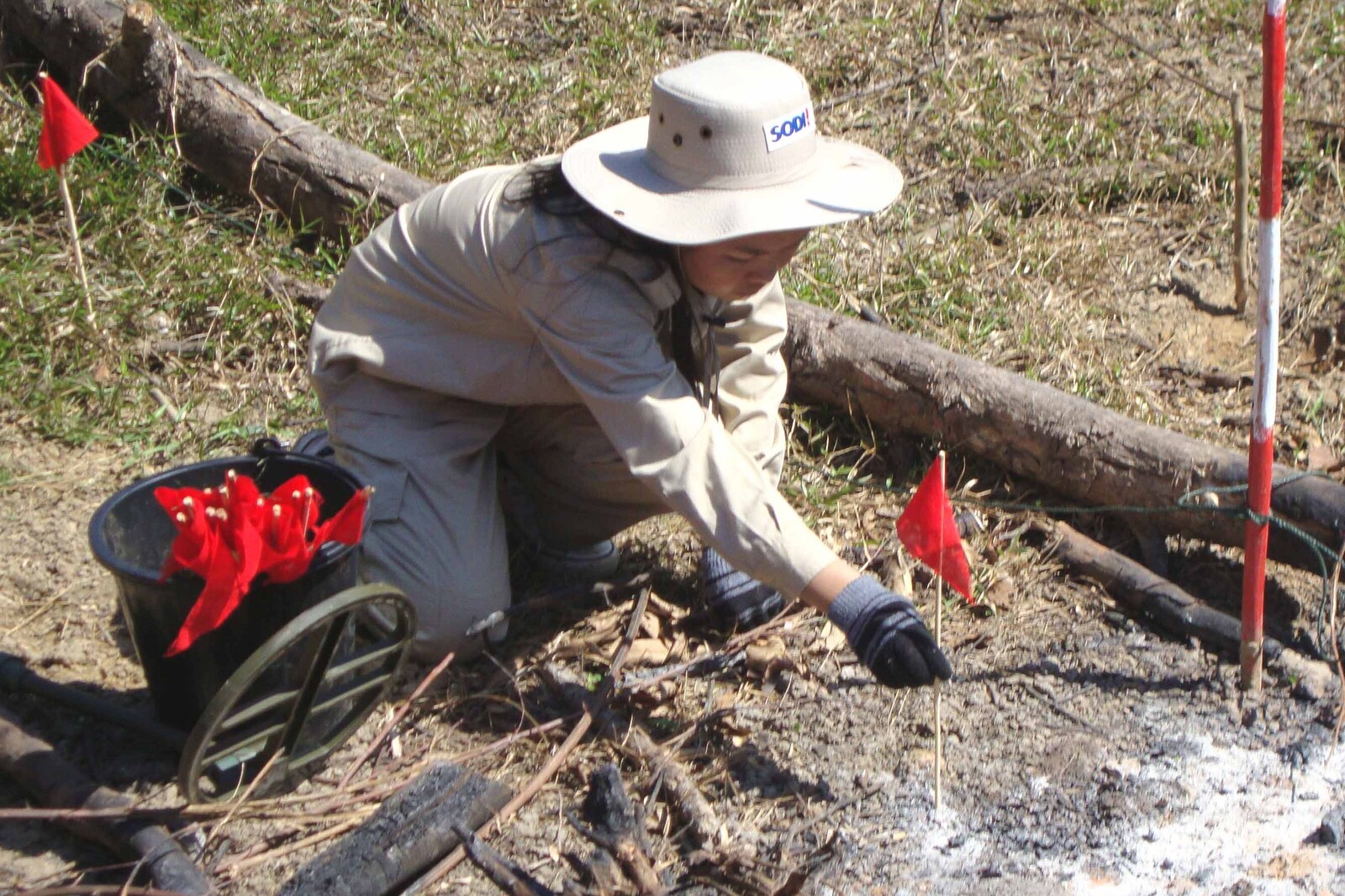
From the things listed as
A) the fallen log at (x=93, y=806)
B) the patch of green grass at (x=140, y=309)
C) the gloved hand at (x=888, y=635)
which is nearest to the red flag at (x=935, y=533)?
the gloved hand at (x=888, y=635)

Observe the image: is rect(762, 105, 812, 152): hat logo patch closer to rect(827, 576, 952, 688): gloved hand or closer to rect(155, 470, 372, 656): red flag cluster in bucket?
rect(827, 576, 952, 688): gloved hand

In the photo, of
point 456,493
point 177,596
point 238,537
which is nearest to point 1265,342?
point 456,493

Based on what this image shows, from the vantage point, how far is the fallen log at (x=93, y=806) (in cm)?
208

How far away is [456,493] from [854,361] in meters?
1.10

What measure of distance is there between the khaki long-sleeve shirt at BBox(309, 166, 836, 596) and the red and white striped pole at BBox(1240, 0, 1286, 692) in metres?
0.81

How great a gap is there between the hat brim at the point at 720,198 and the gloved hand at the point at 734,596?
0.82 metres

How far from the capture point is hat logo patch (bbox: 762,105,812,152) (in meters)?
2.25

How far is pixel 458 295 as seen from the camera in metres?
2.69

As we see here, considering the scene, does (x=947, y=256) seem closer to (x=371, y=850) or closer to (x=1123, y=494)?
(x=1123, y=494)

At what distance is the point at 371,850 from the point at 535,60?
3707 mm

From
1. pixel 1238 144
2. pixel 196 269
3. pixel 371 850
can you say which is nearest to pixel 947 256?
pixel 1238 144

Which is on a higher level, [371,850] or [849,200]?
[849,200]

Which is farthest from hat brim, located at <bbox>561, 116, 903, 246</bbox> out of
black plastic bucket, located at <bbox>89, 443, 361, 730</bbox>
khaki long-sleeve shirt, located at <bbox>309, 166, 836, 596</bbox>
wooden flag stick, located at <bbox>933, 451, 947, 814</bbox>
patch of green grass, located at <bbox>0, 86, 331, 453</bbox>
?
patch of green grass, located at <bbox>0, 86, 331, 453</bbox>

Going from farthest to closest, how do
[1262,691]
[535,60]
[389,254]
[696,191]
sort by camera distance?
[535,60] < [389,254] < [1262,691] < [696,191]
